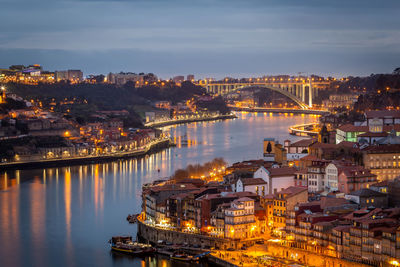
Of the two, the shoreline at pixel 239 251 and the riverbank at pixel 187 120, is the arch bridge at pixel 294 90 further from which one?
the shoreline at pixel 239 251

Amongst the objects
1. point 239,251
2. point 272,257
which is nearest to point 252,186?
point 239,251

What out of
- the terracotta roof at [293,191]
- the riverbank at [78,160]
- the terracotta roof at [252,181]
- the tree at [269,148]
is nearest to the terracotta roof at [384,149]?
the terracotta roof at [252,181]

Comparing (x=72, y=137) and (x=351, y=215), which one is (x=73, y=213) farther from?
(x=72, y=137)

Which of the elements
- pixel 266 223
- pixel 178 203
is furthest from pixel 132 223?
pixel 266 223

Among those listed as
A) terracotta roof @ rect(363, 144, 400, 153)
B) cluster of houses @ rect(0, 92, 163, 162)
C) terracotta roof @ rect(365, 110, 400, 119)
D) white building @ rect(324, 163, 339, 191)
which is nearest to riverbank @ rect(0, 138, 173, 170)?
cluster of houses @ rect(0, 92, 163, 162)

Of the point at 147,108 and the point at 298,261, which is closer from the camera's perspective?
the point at 298,261

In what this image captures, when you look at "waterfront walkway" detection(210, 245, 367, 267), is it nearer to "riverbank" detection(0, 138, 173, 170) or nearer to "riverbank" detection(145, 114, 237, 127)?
"riverbank" detection(0, 138, 173, 170)

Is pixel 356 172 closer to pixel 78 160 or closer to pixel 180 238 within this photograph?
pixel 180 238
